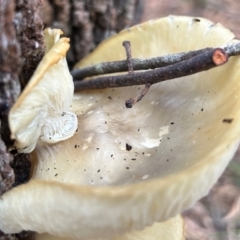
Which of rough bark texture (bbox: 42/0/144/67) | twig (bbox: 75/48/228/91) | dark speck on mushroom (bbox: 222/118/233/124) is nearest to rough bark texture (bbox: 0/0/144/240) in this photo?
twig (bbox: 75/48/228/91)

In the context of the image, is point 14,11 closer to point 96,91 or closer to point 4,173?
point 4,173

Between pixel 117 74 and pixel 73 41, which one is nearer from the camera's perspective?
pixel 117 74

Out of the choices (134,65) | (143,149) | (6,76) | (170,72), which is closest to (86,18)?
(134,65)

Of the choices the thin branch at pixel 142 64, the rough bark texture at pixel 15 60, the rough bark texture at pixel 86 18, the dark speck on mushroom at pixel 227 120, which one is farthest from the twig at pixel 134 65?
the rough bark texture at pixel 86 18

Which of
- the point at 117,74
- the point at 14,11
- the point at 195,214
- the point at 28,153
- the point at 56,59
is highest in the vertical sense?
the point at 14,11

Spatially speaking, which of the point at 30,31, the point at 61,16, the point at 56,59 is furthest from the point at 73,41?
the point at 56,59

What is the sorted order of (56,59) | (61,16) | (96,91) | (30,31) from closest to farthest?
(56,59), (30,31), (96,91), (61,16)

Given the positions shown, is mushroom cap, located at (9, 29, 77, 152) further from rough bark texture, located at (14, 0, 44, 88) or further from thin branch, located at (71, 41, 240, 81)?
thin branch, located at (71, 41, 240, 81)
